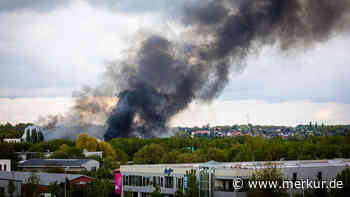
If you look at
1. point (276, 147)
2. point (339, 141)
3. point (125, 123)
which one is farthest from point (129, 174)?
point (125, 123)

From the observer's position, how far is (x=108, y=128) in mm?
199750

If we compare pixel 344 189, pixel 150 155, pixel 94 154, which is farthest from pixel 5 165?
pixel 344 189

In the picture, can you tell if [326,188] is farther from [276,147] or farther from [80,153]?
[80,153]

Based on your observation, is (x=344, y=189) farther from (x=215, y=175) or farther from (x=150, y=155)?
(x=150, y=155)

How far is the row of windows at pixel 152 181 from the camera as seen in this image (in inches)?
2539

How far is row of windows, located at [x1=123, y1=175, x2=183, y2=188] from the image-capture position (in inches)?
2539

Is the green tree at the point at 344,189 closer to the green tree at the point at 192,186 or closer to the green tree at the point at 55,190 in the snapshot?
the green tree at the point at 192,186

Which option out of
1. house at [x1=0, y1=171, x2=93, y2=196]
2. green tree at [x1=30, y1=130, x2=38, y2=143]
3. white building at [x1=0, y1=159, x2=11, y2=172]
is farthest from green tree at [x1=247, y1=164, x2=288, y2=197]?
green tree at [x1=30, y1=130, x2=38, y2=143]

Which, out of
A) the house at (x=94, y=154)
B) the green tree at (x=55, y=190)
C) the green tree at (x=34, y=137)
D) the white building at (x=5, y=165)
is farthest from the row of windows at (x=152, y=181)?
the green tree at (x=34, y=137)

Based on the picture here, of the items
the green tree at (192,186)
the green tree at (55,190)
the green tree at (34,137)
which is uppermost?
the green tree at (34,137)

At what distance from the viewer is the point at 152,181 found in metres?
67.6

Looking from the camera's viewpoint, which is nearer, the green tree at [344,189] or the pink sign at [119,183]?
the green tree at [344,189]

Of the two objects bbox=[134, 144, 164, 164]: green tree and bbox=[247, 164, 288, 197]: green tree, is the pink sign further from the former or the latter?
bbox=[134, 144, 164, 164]: green tree

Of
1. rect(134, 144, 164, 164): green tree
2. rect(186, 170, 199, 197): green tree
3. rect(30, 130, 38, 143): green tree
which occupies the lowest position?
rect(186, 170, 199, 197): green tree
